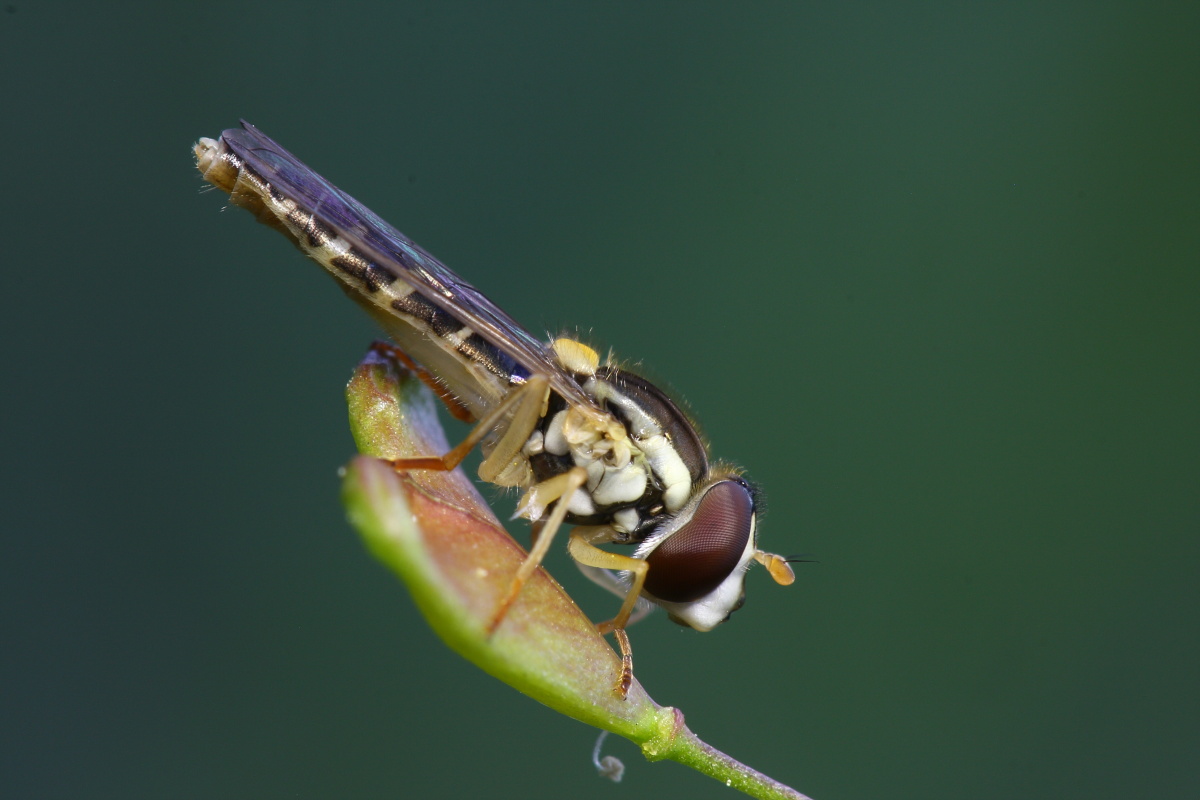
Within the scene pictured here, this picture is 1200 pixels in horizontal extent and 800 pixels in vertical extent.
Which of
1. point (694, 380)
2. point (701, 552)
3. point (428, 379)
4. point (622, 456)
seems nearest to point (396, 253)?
point (428, 379)

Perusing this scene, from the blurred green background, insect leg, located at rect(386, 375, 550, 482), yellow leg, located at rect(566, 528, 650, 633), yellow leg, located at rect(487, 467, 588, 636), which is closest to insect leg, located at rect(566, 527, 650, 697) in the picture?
yellow leg, located at rect(566, 528, 650, 633)

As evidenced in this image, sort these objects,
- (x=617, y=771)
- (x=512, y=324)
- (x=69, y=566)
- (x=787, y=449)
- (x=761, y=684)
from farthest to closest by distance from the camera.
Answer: (x=787, y=449), (x=761, y=684), (x=69, y=566), (x=512, y=324), (x=617, y=771)

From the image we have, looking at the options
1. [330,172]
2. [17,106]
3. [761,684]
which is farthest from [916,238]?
[17,106]

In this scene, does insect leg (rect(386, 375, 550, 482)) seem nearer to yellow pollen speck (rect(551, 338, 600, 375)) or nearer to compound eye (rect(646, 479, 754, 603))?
yellow pollen speck (rect(551, 338, 600, 375))

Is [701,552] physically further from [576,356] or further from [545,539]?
[576,356]

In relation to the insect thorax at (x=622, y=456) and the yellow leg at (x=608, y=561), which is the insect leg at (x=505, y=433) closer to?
the insect thorax at (x=622, y=456)

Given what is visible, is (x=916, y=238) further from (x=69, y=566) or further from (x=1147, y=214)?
(x=69, y=566)
